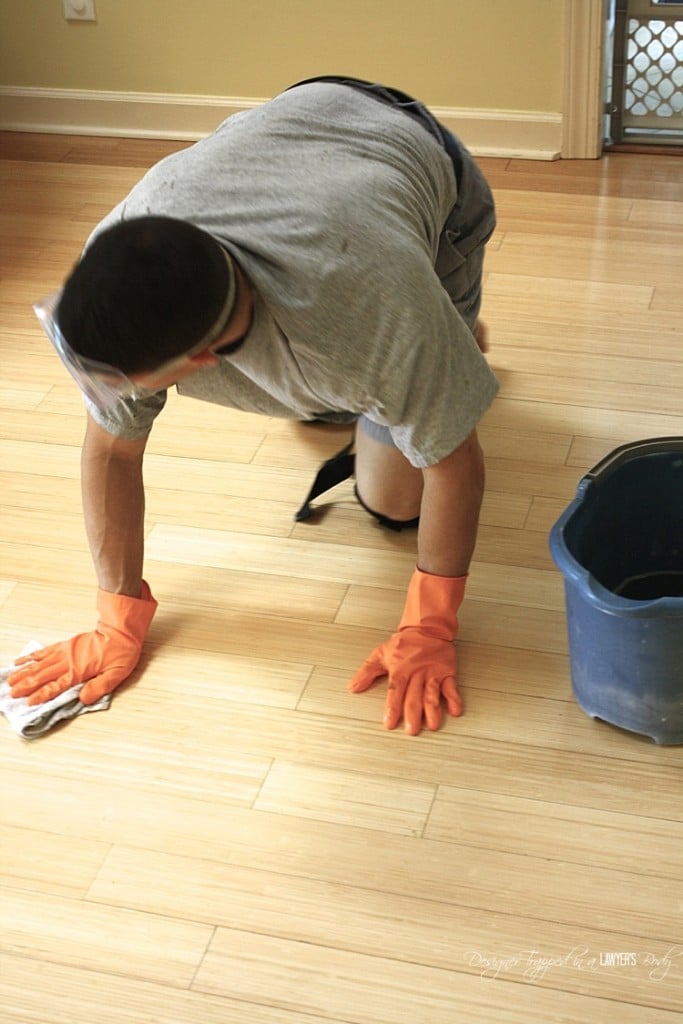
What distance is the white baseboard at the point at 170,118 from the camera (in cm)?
281

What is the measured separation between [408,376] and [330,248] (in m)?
0.17

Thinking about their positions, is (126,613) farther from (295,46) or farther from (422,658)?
(295,46)

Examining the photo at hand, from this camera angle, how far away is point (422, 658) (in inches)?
61.1

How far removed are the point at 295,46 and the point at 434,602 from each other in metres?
1.82

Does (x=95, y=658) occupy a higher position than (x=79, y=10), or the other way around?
(x=79, y=10)

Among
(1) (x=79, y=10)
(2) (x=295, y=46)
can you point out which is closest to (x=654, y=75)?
(2) (x=295, y=46)

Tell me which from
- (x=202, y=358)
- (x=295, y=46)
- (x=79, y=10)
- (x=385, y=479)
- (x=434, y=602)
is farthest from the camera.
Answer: (x=79, y=10)

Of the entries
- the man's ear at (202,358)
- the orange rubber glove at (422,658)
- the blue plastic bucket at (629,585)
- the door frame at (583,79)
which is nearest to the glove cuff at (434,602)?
the orange rubber glove at (422,658)

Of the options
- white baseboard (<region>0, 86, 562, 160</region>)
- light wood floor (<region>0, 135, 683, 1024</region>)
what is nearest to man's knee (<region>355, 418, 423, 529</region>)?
light wood floor (<region>0, 135, 683, 1024</region>)

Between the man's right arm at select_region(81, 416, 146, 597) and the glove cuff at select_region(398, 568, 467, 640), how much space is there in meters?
0.40

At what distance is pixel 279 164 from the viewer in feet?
4.39

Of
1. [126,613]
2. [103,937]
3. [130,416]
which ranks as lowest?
[103,937]

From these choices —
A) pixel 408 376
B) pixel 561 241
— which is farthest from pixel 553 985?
pixel 561 241

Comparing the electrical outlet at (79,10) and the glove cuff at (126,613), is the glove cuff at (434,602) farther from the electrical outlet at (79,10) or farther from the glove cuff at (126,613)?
the electrical outlet at (79,10)
